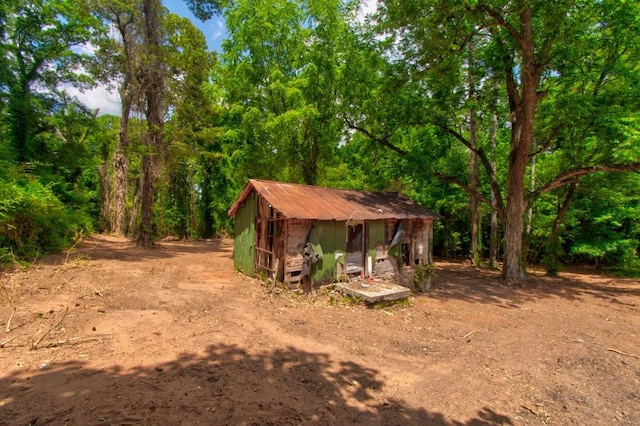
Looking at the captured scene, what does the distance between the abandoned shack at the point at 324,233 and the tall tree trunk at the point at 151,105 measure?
→ 7840 millimetres

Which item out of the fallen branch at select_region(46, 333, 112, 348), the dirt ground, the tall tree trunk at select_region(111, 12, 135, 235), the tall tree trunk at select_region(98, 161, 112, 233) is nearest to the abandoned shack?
the dirt ground

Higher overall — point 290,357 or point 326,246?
point 326,246

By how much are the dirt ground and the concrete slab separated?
1.13 feet

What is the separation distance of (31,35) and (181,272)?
14371mm

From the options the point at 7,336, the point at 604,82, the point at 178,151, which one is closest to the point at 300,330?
the point at 7,336

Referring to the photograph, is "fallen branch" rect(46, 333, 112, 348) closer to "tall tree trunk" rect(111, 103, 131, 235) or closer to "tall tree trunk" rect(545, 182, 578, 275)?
"tall tree trunk" rect(111, 103, 131, 235)

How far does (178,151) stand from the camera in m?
18.2

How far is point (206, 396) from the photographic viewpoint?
4.20 meters

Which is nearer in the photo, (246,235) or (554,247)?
(246,235)

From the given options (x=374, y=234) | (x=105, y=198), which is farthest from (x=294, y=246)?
(x=105, y=198)

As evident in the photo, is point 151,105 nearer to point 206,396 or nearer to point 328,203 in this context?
point 328,203

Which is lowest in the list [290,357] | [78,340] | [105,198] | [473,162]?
[290,357]

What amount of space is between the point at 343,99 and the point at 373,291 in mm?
11016

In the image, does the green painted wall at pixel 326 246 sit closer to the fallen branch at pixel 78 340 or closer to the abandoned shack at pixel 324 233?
the abandoned shack at pixel 324 233
